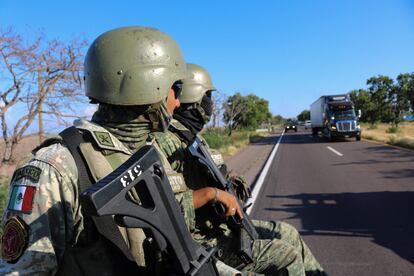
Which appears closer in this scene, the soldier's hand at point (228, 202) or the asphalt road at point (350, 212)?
the soldier's hand at point (228, 202)

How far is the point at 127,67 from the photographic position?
6.48 ft

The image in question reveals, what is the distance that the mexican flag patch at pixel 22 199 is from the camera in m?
1.48

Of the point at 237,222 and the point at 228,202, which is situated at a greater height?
the point at 228,202

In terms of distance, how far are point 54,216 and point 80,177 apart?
0.56 feet

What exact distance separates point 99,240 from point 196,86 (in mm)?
2933

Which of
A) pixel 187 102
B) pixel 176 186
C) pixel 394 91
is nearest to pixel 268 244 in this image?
pixel 176 186

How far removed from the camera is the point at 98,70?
6.43 ft

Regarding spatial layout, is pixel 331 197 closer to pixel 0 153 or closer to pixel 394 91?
pixel 0 153

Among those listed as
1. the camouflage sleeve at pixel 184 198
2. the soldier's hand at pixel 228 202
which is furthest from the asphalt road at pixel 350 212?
the camouflage sleeve at pixel 184 198

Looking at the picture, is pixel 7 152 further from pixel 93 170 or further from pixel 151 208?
pixel 151 208

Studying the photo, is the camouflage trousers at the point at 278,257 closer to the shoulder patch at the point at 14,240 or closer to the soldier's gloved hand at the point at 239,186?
the soldier's gloved hand at the point at 239,186

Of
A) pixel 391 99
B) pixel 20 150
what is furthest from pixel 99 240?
pixel 391 99

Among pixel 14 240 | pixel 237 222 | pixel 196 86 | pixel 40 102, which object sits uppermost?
pixel 40 102

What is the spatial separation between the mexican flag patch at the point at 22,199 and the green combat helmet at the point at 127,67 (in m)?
0.59
